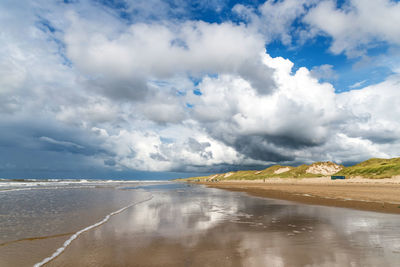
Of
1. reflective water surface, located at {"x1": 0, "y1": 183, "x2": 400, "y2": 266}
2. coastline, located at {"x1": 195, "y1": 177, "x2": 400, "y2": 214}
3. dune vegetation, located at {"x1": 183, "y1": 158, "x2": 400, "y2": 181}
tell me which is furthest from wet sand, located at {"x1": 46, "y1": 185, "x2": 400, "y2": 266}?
dune vegetation, located at {"x1": 183, "y1": 158, "x2": 400, "y2": 181}

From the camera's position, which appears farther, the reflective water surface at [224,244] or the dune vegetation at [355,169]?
the dune vegetation at [355,169]

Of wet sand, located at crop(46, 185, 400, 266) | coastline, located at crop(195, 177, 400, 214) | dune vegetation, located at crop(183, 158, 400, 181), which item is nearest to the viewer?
wet sand, located at crop(46, 185, 400, 266)

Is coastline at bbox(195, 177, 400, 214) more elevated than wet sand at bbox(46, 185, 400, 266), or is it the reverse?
wet sand at bbox(46, 185, 400, 266)

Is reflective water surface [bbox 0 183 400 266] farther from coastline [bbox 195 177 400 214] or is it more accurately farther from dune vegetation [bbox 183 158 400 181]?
dune vegetation [bbox 183 158 400 181]

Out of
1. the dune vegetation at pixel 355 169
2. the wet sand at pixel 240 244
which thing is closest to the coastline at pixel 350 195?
the dune vegetation at pixel 355 169

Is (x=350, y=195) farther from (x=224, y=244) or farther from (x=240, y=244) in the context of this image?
(x=224, y=244)

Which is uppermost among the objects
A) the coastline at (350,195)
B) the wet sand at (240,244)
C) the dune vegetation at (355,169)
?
the dune vegetation at (355,169)

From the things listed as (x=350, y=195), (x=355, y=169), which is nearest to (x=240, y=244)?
(x=350, y=195)

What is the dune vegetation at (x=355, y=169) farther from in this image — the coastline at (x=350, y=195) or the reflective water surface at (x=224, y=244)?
the reflective water surface at (x=224, y=244)

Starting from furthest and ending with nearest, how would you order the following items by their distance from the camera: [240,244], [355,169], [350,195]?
[355,169], [350,195], [240,244]

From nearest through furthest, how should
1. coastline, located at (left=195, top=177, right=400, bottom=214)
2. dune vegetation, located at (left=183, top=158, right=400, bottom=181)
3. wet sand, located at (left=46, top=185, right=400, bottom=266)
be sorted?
1. wet sand, located at (left=46, top=185, right=400, bottom=266)
2. coastline, located at (left=195, top=177, right=400, bottom=214)
3. dune vegetation, located at (left=183, top=158, right=400, bottom=181)

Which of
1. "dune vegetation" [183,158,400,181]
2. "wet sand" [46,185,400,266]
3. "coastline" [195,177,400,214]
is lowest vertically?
"coastline" [195,177,400,214]

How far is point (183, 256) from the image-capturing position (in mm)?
8750

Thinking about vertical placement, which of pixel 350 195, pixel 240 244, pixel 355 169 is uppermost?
pixel 355 169
